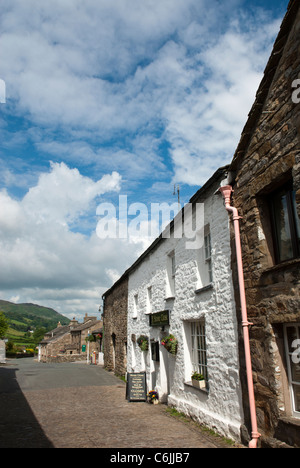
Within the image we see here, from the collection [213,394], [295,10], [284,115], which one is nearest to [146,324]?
[213,394]

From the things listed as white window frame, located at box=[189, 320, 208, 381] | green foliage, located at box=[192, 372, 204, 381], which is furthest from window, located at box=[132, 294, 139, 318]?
green foliage, located at box=[192, 372, 204, 381]

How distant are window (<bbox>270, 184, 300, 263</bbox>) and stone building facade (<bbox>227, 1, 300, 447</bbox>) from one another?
0.02m

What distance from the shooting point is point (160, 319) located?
1155cm

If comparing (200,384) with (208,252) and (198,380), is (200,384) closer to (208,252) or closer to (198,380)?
(198,380)

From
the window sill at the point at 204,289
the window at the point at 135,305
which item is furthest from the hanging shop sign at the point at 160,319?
the window at the point at 135,305

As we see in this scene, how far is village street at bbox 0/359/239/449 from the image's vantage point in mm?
6812

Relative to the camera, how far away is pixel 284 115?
5.71 meters

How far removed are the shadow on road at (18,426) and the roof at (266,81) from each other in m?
6.91

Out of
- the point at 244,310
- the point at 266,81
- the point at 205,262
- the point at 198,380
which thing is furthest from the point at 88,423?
the point at 266,81

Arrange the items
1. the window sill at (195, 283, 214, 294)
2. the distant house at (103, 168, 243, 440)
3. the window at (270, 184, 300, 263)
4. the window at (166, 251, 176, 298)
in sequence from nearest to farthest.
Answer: the window at (270, 184, 300, 263)
the distant house at (103, 168, 243, 440)
the window sill at (195, 283, 214, 294)
the window at (166, 251, 176, 298)

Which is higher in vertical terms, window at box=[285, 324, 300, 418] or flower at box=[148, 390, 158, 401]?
window at box=[285, 324, 300, 418]

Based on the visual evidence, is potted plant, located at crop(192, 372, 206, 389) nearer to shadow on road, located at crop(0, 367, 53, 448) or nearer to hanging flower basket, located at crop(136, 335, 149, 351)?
shadow on road, located at crop(0, 367, 53, 448)

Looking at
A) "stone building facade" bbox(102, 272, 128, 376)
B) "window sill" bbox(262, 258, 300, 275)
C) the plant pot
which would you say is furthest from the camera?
"stone building facade" bbox(102, 272, 128, 376)
